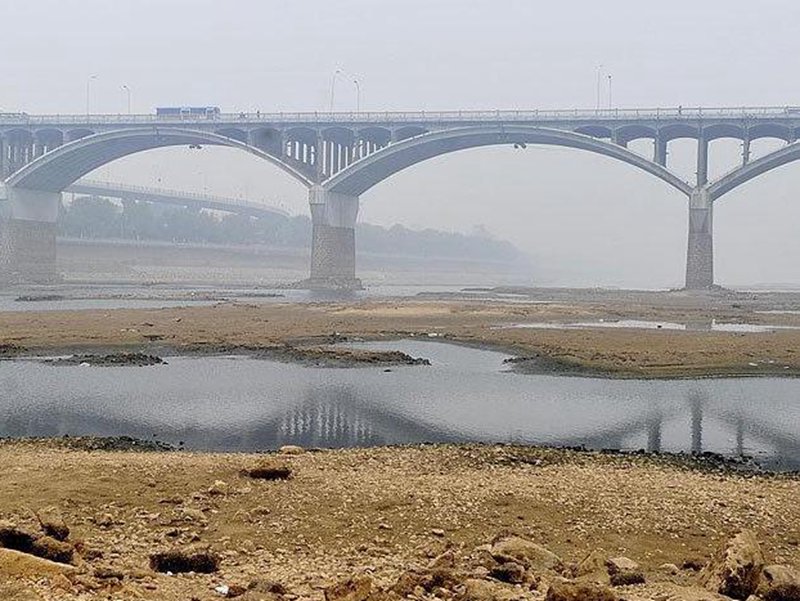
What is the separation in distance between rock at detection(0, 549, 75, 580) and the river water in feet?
25.2

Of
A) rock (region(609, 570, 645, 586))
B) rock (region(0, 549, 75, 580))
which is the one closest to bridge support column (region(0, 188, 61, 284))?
rock (region(0, 549, 75, 580))

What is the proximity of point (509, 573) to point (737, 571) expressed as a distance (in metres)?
1.93

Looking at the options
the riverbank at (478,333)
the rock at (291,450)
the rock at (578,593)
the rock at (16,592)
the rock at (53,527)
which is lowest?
the rock at (291,450)

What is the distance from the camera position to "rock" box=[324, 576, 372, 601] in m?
6.06

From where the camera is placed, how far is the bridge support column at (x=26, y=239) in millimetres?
83875

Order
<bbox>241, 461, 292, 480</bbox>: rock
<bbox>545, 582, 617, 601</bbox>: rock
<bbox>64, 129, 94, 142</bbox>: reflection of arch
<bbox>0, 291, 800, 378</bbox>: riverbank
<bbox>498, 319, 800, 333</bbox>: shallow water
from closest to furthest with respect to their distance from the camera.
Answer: <bbox>545, 582, 617, 601</bbox>: rock < <bbox>241, 461, 292, 480</bbox>: rock < <bbox>0, 291, 800, 378</bbox>: riverbank < <bbox>498, 319, 800, 333</bbox>: shallow water < <bbox>64, 129, 94, 142</bbox>: reflection of arch

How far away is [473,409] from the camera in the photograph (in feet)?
59.9

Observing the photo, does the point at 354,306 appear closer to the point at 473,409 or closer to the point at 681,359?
the point at 681,359

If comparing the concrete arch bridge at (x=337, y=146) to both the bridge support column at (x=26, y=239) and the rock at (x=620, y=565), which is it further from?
the rock at (x=620, y=565)

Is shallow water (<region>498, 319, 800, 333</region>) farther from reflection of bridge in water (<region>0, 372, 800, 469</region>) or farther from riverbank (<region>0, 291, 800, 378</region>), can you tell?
reflection of bridge in water (<region>0, 372, 800, 469</region>)

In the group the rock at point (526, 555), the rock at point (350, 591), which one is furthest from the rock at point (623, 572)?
the rock at point (350, 591)

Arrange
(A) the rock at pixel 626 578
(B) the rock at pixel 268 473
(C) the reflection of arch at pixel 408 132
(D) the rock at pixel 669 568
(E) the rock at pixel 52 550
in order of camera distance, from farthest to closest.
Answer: (C) the reflection of arch at pixel 408 132, (B) the rock at pixel 268 473, (D) the rock at pixel 669 568, (A) the rock at pixel 626 578, (E) the rock at pixel 52 550

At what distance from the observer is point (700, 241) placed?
73188mm

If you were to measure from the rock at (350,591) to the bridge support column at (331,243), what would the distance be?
239 feet
